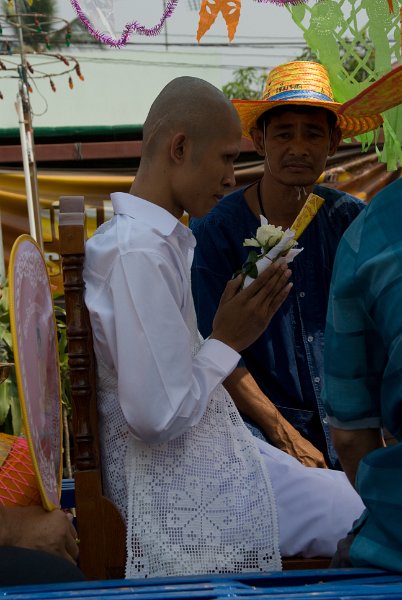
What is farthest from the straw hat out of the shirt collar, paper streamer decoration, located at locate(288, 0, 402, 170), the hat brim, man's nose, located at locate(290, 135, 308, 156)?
the shirt collar

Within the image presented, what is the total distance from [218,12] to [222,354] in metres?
0.82

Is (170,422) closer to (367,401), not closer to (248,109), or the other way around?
(367,401)

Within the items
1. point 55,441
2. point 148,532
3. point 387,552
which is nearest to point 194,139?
Result: point 55,441

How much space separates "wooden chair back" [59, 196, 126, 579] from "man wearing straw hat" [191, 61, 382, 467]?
813 millimetres

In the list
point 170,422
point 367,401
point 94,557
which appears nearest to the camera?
point 367,401

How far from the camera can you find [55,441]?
6.45 feet

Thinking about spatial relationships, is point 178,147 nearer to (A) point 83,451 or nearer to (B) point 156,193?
(B) point 156,193

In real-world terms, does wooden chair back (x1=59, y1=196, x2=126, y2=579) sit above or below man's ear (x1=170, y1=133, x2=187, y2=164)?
below

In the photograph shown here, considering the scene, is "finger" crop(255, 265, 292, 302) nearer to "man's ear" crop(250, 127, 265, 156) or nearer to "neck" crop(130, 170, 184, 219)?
"neck" crop(130, 170, 184, 219)

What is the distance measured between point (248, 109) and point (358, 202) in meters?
0.52

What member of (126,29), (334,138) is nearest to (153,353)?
(126,29)

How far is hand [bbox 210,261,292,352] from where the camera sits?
81.2 inches

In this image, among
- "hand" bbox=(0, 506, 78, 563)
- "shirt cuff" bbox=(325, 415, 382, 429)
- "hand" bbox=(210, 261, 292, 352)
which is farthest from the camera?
"hand" bbox=(210, 261, 292, 352)

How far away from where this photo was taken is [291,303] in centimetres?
287
